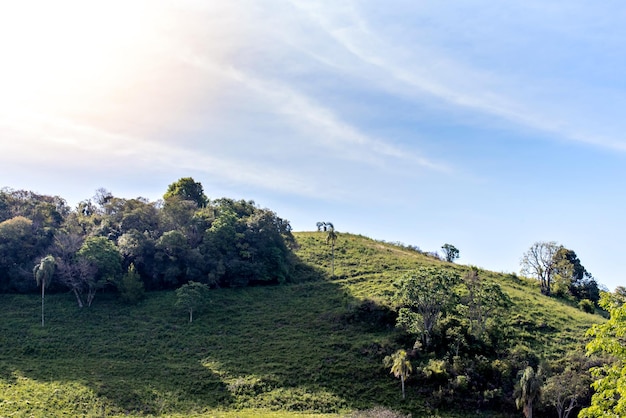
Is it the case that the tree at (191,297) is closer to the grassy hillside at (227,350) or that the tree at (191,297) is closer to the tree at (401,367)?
the grassy hillside at (227,350)

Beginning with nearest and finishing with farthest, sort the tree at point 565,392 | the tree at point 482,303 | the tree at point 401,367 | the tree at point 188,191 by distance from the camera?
the tree at point 565,392, the tree at point 401,367, the tree at point 482,303, the tree at point 188,191

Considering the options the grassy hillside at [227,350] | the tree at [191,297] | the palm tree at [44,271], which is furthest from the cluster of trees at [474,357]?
the palm tree at [44,271]

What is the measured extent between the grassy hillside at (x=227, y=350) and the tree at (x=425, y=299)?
2438mm

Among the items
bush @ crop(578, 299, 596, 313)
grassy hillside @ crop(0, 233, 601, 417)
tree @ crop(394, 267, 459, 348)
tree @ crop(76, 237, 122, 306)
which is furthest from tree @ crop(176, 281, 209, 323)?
bush @ crop(578, 299, 596, 313)

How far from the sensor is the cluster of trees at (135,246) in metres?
66.4

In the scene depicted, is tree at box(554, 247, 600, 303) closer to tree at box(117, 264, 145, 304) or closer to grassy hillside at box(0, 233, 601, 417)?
grassy hillside at box(0, 233, 601, 417)

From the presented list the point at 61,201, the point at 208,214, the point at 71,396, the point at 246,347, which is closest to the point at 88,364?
the point at 71,396

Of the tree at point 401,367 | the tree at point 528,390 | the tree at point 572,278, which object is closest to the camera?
the tree at point 528,390

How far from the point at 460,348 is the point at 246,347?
77.8 ft

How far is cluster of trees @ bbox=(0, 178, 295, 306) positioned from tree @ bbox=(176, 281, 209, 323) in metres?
5.33

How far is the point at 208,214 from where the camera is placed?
8319cm

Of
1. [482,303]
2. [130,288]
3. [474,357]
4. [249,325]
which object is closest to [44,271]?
[130,288]

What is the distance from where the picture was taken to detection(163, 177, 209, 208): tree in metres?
92.5

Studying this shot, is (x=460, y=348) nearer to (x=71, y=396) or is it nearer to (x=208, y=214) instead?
(x=71, y=396)
